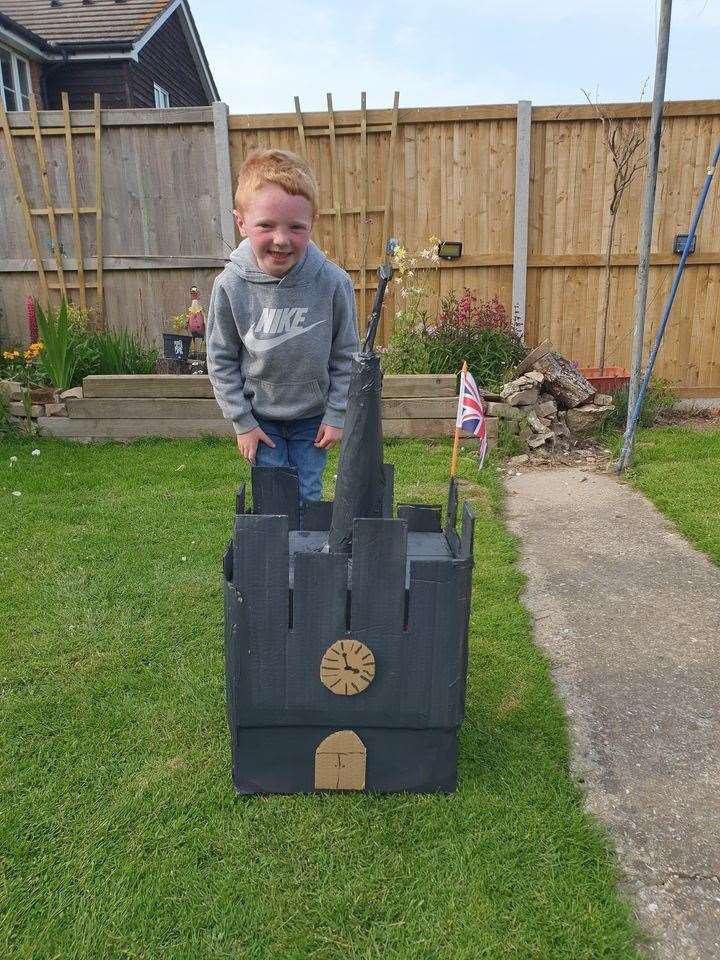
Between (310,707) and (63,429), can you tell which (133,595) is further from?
(63,429)

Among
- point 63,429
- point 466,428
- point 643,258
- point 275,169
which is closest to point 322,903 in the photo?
point 466,428

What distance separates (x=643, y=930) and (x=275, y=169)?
2024 millimetres

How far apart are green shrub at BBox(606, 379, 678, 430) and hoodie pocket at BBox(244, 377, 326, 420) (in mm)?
4199

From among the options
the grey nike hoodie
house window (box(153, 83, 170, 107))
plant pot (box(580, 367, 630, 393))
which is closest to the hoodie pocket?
the grey nike hoodie

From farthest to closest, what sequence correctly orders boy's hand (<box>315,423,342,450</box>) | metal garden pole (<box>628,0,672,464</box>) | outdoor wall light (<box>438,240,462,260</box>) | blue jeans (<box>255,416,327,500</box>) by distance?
1. outdoor wall light (<box>438,240,462,260</box>)
2. metal garden pole (<box>628,0,672,464</box>)
3. blue jeans (<box>255,416,327,500</box>)
4. boy's hand (<box>315,423,342,450</box>)

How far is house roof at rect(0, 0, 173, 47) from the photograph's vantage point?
42.6 ft

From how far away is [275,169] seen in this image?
1.97m

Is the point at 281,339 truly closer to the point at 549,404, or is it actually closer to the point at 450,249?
the point at 549,404

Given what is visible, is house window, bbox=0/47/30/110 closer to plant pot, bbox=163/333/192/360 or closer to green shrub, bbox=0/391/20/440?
plant pot, bbox=163/333/192/360

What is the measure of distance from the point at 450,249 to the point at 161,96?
11.2 metres

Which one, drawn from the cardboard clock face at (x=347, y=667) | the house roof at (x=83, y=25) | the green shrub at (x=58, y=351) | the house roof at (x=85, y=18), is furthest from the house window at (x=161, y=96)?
the cardboard clock face at (x=347, y=667)

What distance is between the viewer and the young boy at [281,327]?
6.60 ft

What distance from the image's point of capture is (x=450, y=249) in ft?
22.1

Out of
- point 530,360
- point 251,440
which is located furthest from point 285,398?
point 530,360
